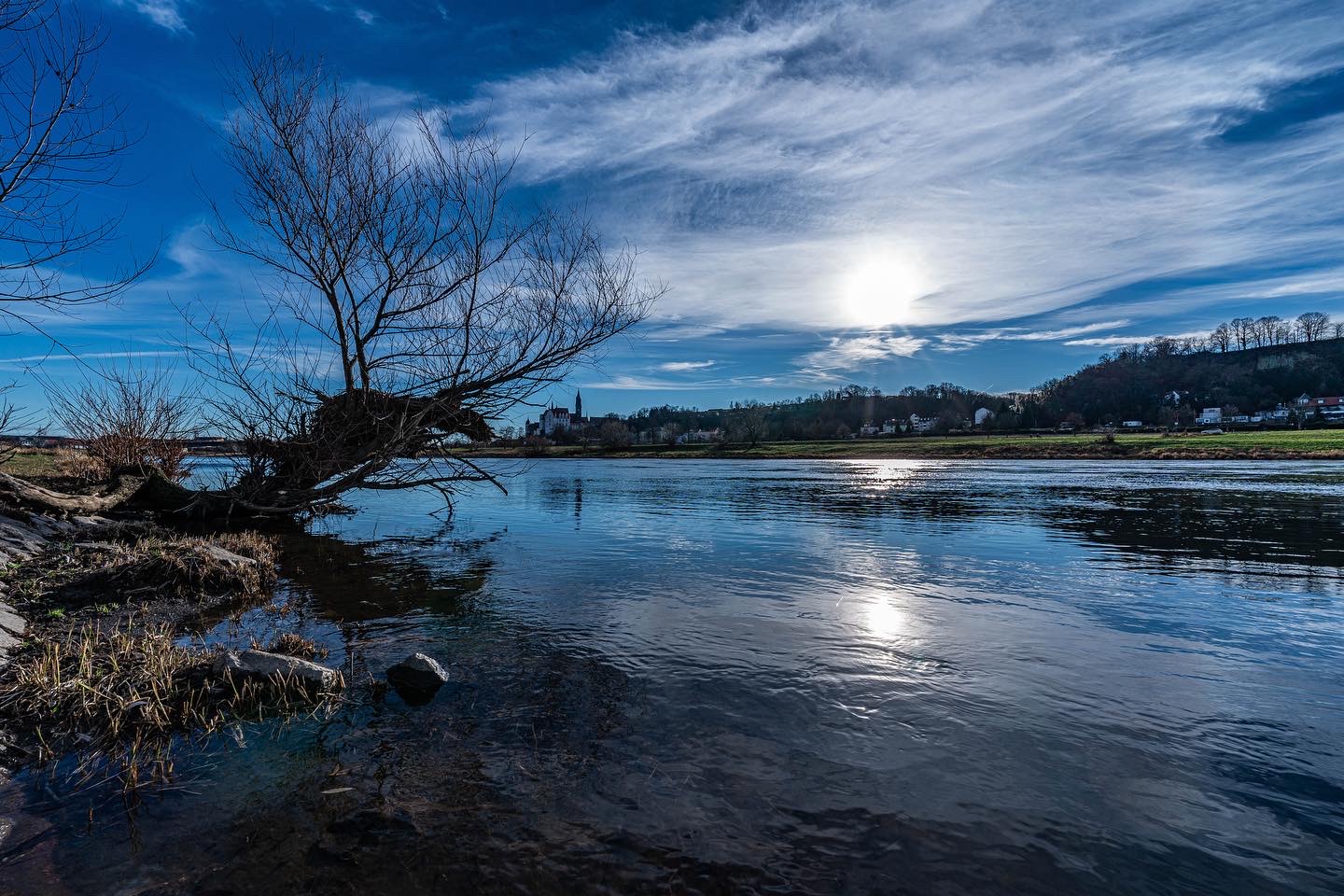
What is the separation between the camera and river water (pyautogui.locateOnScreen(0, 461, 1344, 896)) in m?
4.10

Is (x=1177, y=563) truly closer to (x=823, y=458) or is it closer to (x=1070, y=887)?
(x=1070, y=887)

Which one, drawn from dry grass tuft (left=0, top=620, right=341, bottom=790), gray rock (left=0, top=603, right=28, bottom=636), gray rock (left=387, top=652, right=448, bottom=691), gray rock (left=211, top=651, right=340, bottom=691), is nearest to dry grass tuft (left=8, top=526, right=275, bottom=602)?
gray rock (left=0, top=603, right=28, bottom=636)

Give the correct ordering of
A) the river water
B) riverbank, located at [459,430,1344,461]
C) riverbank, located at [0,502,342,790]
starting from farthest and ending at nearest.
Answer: riverbank, located at [459,430,1344,461] → riverbank, located at [0,502,342,790] → the river water

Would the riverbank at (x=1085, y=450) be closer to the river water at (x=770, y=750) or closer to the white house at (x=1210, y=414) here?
the river water at (x=770, y=750)

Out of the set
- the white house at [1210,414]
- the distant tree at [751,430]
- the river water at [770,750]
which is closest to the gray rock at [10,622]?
the river water at [770,750]

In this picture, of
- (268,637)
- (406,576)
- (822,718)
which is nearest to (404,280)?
(406,576)

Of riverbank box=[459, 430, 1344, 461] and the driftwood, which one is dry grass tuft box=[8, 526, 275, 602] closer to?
the driftwood

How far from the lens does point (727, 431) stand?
15025 centimetres

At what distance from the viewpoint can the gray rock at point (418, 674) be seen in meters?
6.89

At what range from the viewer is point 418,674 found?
22.7 feet

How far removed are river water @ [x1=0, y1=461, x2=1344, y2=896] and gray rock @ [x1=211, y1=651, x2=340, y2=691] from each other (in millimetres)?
476

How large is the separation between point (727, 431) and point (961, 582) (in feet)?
453

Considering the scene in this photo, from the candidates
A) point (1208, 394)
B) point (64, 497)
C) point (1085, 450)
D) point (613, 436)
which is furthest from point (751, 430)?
point (1208, 394)

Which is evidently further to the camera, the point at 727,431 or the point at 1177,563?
the point at 727,431
